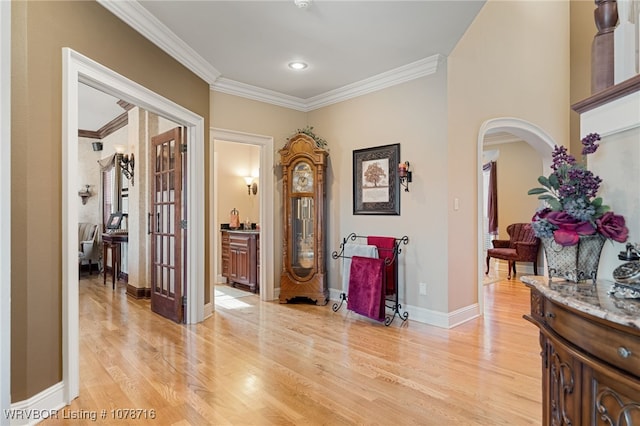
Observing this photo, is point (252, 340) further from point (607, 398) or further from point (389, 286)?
point (607, 398)

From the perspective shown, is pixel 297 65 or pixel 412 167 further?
pixel 412 167

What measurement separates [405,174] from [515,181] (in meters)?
4.86

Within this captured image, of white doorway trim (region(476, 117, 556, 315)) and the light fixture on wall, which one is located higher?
the light fixture on wall

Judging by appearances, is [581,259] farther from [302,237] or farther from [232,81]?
[232,81]

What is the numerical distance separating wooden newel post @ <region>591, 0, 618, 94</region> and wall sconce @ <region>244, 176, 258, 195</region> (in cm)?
559

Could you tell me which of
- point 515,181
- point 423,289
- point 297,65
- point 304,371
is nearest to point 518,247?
point 515,181

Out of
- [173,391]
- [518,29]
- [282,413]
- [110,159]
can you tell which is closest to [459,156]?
[518,29]

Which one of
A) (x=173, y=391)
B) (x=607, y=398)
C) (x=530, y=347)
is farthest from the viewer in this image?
(x=530, y=347)

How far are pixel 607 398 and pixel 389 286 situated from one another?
9.92ft

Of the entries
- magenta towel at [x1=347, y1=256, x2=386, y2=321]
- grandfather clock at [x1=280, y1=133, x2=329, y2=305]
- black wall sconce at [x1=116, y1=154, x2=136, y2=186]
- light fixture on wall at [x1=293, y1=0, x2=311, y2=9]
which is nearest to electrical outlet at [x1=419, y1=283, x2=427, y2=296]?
magenta towel at [x1=347, y1=256, x2=386, y2=321]

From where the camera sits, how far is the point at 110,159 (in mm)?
6801

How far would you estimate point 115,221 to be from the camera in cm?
650

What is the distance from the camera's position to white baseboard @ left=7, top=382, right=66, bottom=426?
192 cm

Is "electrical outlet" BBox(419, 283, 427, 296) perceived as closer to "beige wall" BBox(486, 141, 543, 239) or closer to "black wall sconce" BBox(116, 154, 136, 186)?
"black wall sconce" BBox(116, 154, 136, 186)
